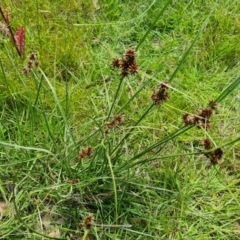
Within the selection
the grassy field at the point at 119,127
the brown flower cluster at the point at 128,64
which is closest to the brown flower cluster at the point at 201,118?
the grassy field at the point at 119,127

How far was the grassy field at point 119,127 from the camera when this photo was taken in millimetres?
1422

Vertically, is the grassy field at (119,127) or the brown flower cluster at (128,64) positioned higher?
the brown flower cluster at (128,64)

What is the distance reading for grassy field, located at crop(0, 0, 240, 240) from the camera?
4.66 feet

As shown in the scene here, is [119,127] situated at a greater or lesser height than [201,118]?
lesser

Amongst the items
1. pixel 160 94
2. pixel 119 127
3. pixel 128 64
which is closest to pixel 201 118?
pixel 160 94

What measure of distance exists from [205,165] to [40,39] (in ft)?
3.03

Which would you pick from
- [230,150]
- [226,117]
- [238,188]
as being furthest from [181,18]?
[238,188]

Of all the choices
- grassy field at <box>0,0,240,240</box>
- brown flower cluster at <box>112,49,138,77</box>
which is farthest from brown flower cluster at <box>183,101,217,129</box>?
brown flower cluster at <box>112,49,138,77</box>

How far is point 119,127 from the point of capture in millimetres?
1729

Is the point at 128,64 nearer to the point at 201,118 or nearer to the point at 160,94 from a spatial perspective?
the point at 160,94

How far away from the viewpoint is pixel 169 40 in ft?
7.45

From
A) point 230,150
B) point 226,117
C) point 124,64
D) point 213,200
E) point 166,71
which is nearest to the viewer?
point 124,64

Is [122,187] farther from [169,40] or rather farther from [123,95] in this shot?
[169,40]

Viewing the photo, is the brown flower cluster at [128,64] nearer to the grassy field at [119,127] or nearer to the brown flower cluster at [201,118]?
the grassy field at [119,127]
